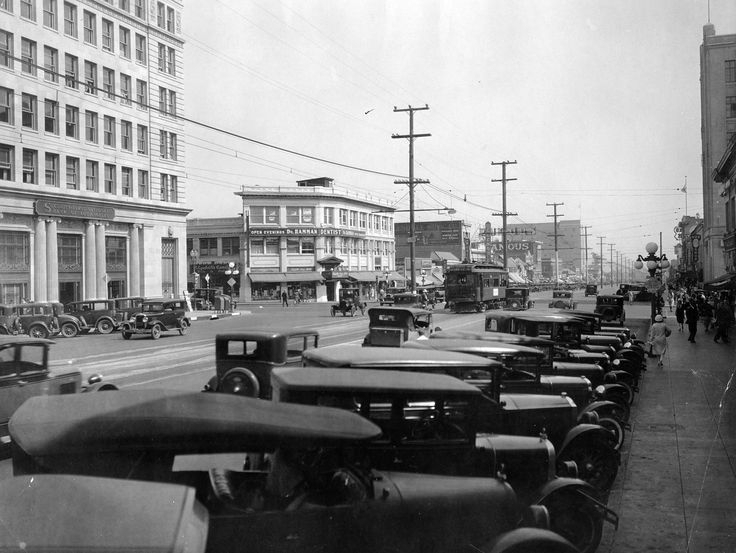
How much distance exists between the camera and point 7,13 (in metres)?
14.3

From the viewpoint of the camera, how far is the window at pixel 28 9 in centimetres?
1505

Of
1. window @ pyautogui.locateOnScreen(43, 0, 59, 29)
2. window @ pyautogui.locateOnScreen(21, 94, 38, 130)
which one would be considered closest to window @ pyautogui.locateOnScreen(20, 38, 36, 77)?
window @ pyautogui.locateOnScreen(21, 94, 38, 130)

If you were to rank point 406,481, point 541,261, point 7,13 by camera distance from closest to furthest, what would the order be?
point 406,481
point 7,13
point 541,261

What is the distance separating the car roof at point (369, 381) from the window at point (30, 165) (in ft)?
48.3

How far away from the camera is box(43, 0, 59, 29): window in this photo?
51.7ft

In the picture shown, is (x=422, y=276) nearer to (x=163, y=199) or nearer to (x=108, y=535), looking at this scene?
(x=163, y=199)

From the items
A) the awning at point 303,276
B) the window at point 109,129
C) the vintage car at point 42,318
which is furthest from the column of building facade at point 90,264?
the awning at point 303,276

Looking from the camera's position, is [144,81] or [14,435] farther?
[144,81]

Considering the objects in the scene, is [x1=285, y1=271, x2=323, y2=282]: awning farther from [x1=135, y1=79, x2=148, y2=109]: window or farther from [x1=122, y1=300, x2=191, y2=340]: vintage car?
[x1=135, y1=79, x2=148, y2=109]: window

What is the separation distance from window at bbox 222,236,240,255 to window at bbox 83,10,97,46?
3539cm

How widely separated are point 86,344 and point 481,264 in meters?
31.0

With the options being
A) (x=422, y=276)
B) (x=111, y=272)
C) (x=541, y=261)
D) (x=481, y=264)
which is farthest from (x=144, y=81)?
(x=541, y=261)

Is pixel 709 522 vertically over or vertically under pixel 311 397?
under

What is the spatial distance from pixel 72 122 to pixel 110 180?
1030cm
